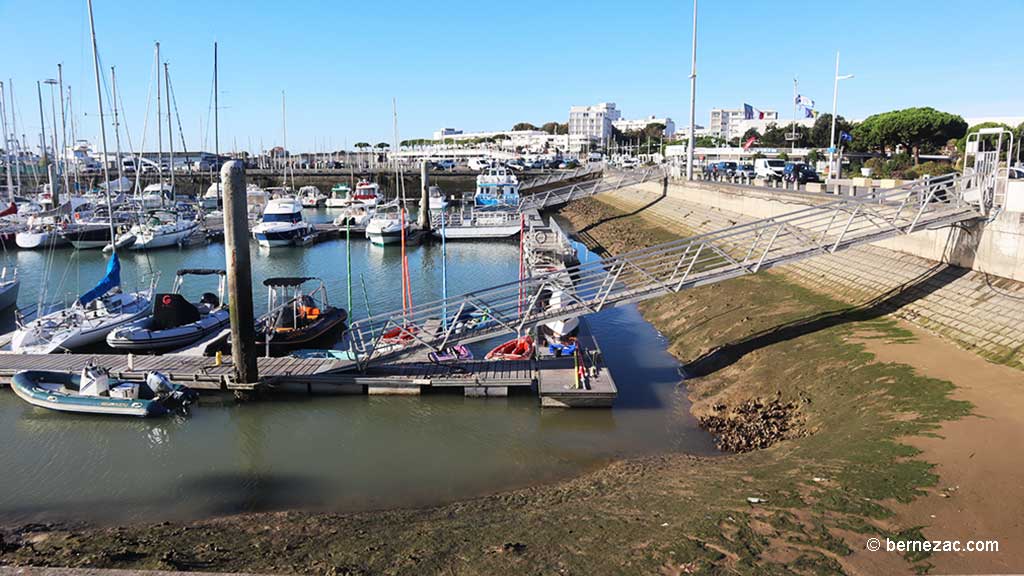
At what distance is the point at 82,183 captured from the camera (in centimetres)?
10412

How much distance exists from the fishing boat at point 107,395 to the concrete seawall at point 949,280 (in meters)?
19.8

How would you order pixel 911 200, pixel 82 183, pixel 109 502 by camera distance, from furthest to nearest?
pixel 82 183 < pixel 911 200 < pixel 109 502

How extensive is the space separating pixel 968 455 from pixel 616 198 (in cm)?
6431

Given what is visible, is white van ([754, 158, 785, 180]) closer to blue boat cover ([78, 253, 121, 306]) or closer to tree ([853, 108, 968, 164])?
tree ([853, 108, 968, 164])

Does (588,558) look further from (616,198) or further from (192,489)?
(616,198)

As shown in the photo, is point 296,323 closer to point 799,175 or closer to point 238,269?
point 238,269

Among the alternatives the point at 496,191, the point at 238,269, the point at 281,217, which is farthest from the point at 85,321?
the point at 496,191

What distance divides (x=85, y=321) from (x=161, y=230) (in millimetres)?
29624

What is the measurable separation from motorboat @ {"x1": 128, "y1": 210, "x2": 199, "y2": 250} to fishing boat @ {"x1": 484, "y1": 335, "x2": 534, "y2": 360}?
1496 inches

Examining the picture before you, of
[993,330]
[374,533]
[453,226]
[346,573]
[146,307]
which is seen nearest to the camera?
[346,573]

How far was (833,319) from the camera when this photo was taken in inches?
795

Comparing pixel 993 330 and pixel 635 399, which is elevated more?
pixel 993 330

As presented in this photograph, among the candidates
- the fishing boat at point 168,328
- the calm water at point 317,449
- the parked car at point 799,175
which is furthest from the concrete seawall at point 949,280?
the fishing boat at point 168,328

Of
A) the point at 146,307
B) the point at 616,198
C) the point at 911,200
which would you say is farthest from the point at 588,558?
the point at 616,198
